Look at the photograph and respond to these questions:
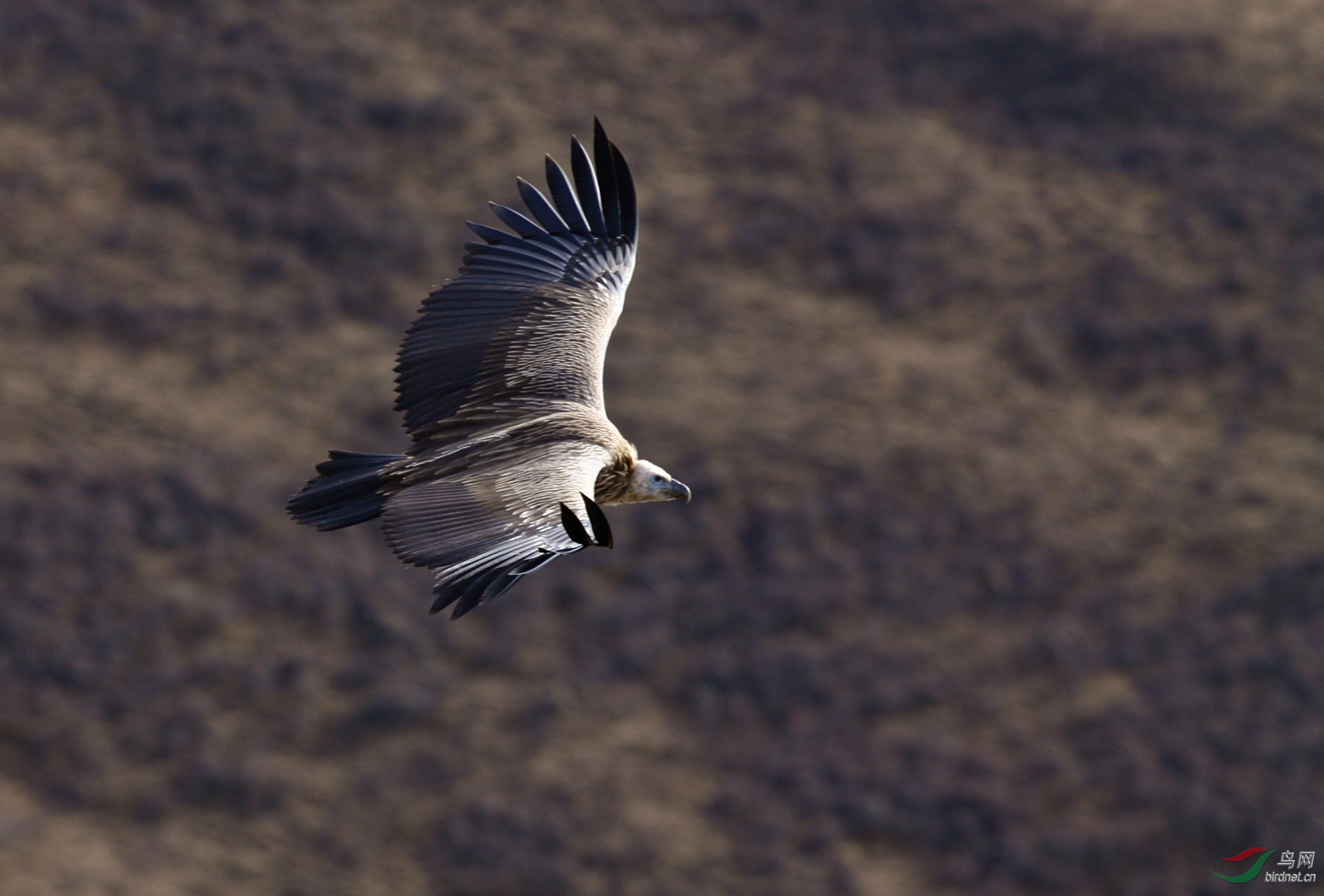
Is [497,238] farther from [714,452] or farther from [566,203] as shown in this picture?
[714,452]

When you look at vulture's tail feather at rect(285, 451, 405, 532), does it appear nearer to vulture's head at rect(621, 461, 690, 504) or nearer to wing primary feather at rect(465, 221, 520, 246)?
vulture's head at rect(621, 461, 690, 504)

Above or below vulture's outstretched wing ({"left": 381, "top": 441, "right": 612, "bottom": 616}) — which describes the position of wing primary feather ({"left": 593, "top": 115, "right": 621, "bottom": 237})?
above

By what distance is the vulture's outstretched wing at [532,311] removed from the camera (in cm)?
1062

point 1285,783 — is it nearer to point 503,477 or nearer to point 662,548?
point 662,548

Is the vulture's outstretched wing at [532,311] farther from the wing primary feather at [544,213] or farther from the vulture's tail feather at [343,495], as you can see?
the vulture's tail feather at [343,495]

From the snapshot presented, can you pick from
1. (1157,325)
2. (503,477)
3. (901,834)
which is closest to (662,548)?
(901,834)

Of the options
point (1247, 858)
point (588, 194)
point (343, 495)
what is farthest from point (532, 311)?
point (1247, 858)

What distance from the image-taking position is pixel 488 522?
8.80 metres

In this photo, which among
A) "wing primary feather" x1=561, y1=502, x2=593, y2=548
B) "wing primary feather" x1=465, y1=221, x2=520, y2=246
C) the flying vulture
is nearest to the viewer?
"wing primary feather" x1=561, y1=502, x2=593, y2=548

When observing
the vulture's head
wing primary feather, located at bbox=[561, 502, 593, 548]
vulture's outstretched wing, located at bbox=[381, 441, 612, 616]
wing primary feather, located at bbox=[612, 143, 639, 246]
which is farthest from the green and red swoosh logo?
wing primary feather, located at bbox=[561, 502, 593, 548]

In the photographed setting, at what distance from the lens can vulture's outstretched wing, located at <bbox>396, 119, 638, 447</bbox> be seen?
1062cm

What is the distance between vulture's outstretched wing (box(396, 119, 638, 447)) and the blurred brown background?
9.08 meters

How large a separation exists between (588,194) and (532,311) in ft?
3.23

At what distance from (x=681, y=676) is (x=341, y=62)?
10.0 meters
